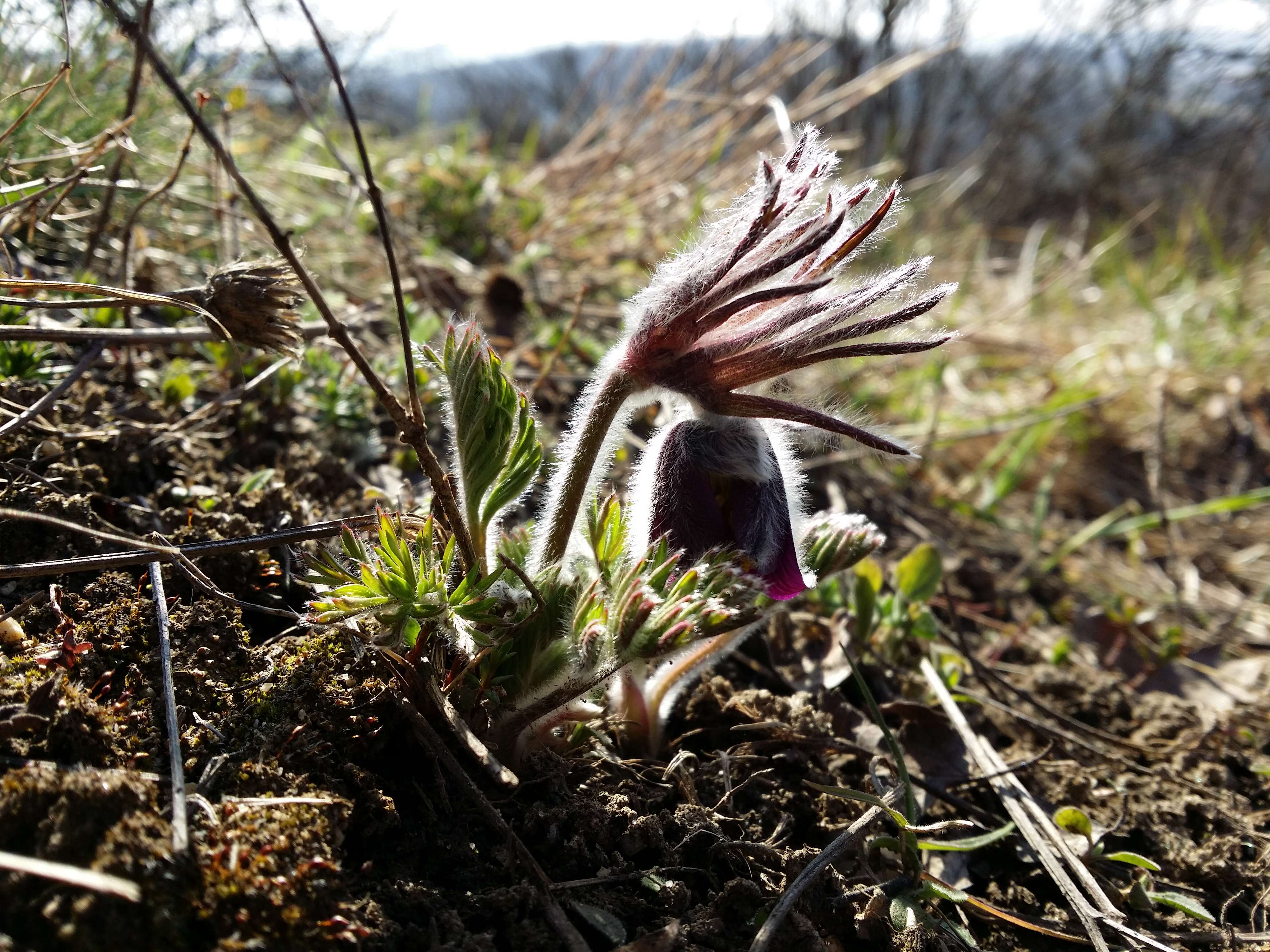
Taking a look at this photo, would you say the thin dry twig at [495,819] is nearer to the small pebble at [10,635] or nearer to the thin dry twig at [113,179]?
the small pebble at [10,635]

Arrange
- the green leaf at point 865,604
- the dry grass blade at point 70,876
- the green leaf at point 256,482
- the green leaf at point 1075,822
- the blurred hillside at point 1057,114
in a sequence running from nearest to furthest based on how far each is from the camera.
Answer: the dry grass blade at point 70,876 < the green leaf at point 1075,822 < the green leaf at point 256,482 < the green leaf at point 865,604 < the blurred hillside at point 1057,114

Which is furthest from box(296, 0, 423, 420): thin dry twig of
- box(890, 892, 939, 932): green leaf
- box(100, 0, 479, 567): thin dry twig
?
box(890, 892, 939, 932): green leaf

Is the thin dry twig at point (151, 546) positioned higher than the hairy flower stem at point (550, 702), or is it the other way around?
the thin dry twig at point (151, 546)

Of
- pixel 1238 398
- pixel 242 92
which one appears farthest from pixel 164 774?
pixel 1238 398

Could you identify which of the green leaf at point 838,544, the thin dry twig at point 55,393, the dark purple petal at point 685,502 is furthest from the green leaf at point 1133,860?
the thin dry twig at point 55,393

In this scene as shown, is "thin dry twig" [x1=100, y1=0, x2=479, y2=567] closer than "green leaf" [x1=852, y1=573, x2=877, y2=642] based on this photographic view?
Yes

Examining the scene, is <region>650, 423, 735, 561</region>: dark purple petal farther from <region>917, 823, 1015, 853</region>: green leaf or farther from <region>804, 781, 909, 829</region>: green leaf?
<region>917, 823, 1015, 853</region>: green leaf

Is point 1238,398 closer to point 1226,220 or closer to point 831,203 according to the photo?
point 831,203
